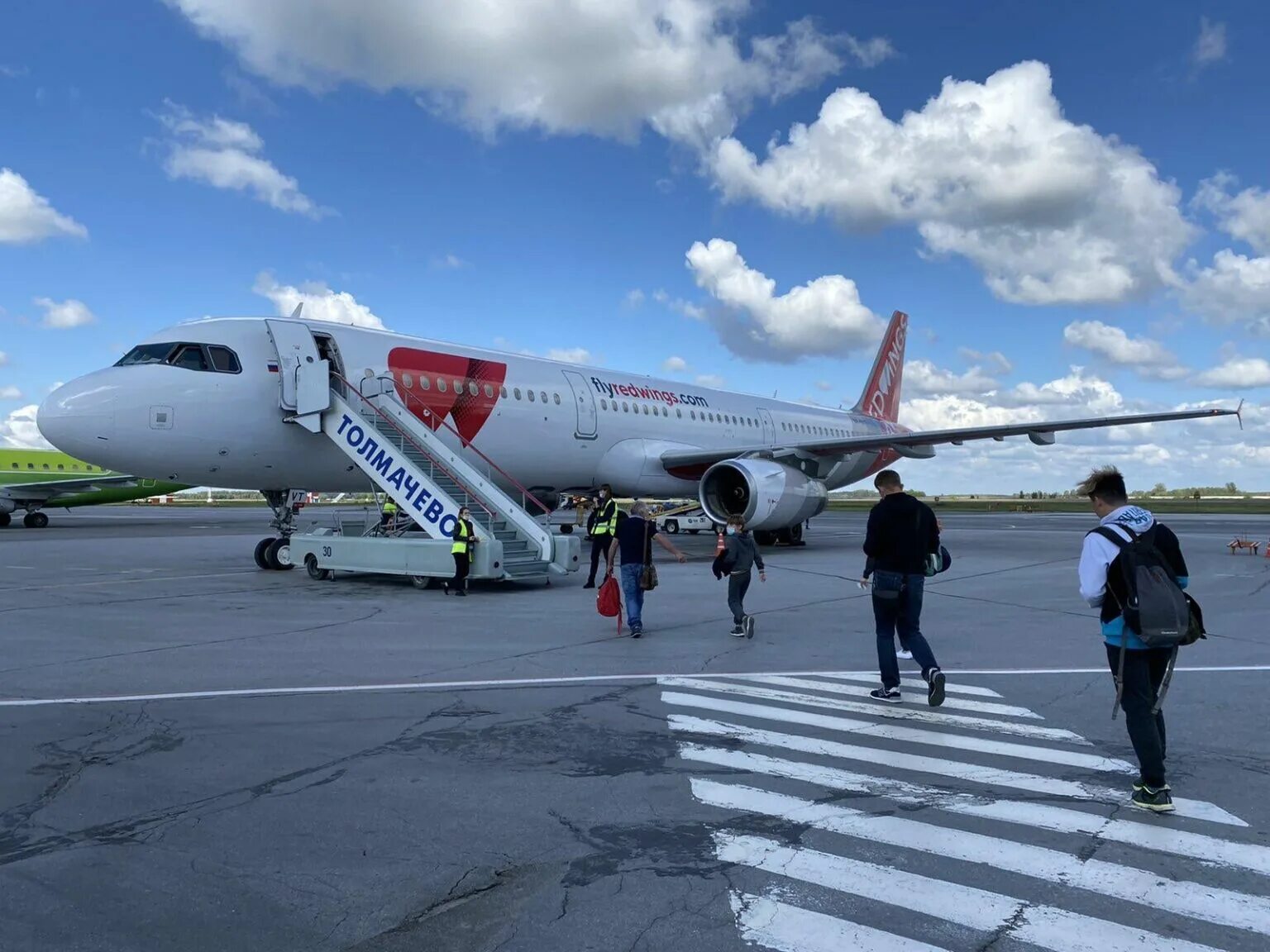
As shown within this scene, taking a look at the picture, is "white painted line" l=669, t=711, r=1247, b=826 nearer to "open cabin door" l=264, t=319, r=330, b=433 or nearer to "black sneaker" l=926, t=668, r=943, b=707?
"black sneaker" l=926, t=668, r=943, b=707

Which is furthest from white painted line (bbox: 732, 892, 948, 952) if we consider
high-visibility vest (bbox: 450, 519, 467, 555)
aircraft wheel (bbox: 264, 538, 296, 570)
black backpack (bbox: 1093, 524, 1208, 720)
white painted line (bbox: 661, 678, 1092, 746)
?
aircraft wheel (bbox: 264, 538, 296, 570)

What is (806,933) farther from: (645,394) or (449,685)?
(645,394)

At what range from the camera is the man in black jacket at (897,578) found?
21.7ft

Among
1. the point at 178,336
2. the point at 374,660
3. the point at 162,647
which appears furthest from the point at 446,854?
the point at 178,336

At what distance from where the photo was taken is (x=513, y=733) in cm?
571

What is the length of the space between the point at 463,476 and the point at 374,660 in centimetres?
709

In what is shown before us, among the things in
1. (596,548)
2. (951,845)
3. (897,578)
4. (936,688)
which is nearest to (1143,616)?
(951,845)

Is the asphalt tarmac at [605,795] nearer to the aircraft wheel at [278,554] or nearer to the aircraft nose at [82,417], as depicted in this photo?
the aircraft nose at [82,417]

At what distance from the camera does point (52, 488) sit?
3375 cm

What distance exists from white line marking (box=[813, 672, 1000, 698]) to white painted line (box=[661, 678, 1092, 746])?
0.55 meters

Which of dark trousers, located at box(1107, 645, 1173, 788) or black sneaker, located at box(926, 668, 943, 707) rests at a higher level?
dark trousers, located at box(1107, 645, 1173, 788)

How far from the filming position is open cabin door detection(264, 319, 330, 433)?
14.7 metres

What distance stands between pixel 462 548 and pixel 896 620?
23.8ft

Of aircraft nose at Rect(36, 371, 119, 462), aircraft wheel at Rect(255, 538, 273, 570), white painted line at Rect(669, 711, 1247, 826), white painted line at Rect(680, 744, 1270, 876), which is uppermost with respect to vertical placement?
aircraft nose at Rect(36, 371, 119, 462)
